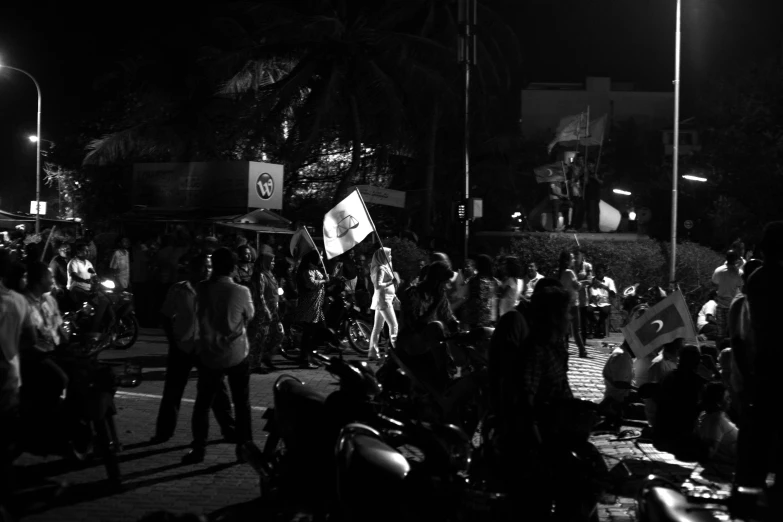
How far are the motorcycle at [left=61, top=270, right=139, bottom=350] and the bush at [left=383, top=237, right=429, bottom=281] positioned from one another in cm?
839

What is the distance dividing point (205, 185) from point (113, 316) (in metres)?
13.1

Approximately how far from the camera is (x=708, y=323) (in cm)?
1389

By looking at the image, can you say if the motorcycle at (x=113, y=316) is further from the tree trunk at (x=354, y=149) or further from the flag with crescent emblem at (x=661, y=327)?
the tree trunk at (x=354, y=149)

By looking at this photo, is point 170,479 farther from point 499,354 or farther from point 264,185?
point 264,185

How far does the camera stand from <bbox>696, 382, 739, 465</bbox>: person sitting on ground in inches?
287

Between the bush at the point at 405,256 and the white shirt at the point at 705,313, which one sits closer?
the white shirt at the point at 705,313

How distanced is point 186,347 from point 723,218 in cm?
3031

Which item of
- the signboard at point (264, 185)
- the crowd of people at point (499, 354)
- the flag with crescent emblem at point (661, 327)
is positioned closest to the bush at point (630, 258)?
the signboard at point (264, 185)

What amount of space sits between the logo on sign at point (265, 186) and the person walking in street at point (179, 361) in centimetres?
1902

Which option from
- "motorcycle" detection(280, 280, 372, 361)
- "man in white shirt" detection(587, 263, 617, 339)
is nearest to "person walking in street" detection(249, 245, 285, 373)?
"motorcycle" detection(280, 280, 372, 361)

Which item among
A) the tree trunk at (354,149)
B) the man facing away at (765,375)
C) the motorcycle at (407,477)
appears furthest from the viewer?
the tree trunk at (354,149)

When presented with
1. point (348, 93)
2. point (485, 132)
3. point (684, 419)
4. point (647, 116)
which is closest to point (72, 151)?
point (348, 93)

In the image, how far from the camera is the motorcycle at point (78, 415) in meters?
6.66

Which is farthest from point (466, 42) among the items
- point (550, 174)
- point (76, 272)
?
Result: point (76, 272)
